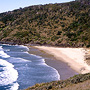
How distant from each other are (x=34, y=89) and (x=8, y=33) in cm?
7197

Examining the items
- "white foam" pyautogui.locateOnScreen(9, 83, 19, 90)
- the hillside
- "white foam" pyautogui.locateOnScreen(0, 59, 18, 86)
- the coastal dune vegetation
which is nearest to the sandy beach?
"white foam" pyautogui.locateOnScreen(0, 59, 18, 86)

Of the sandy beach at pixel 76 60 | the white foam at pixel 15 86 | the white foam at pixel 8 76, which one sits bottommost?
the sandy beach at pixel 76 60

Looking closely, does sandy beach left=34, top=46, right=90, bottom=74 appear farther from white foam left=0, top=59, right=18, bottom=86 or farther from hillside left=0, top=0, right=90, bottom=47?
hillside left=0, top=0, right=90, bottom=47

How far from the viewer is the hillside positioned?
6267cm

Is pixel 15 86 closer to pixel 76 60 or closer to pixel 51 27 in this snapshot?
pixel 76 60

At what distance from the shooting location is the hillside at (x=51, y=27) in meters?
62.7

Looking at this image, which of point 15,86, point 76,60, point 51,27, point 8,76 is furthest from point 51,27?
point 15,86

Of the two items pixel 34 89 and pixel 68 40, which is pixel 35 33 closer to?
pixel 68 40

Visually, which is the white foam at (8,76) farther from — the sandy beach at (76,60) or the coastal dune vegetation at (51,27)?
the coastal dune vegetation at (51,27)

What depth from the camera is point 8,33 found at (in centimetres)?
8450

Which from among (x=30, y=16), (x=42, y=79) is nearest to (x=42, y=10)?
(x=30, y=16)

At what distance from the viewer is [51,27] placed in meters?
78.1

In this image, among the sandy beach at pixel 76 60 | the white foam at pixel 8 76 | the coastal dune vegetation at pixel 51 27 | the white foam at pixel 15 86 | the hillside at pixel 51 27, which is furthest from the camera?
the hillside at pixel 51 27

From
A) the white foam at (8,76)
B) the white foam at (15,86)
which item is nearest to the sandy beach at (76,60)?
the white foam at (8,76)
